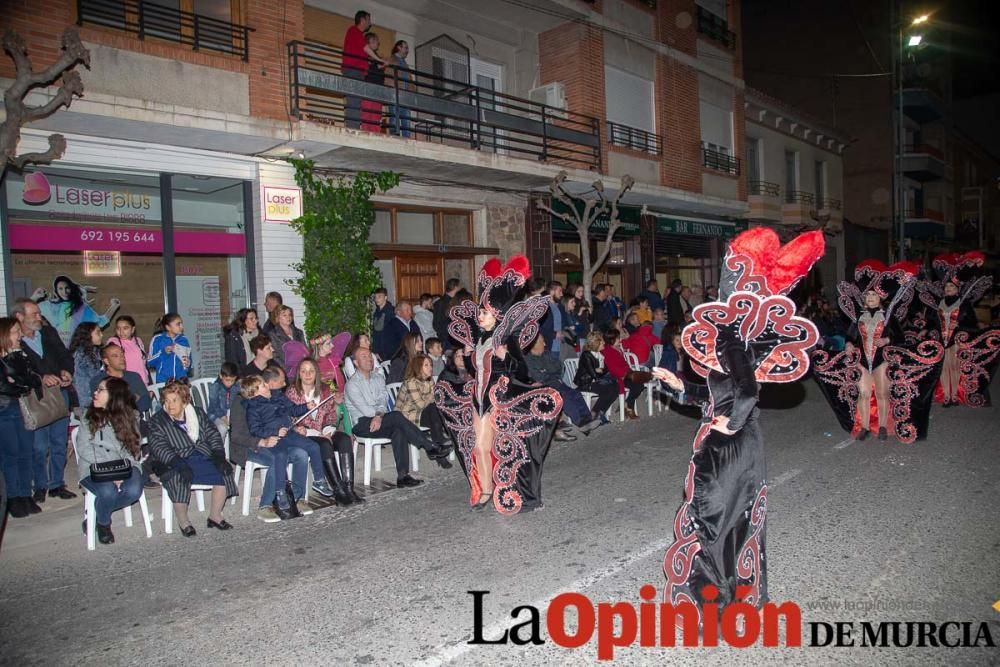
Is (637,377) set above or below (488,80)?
below

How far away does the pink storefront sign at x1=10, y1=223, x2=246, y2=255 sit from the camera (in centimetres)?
937

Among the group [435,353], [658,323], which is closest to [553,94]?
[658,323]

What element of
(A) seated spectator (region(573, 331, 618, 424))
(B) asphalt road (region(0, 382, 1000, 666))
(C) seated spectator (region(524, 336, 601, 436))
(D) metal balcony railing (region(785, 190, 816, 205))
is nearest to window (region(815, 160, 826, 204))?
(D) metal balcony railing (region(785, 190, 816, 205))

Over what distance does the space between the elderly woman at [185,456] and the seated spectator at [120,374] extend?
567mm

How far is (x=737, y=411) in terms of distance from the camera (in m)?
4.00

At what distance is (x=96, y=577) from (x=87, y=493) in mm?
927

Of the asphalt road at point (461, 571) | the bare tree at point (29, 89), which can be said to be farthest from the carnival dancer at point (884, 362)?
the bare tree at point (29, 89)

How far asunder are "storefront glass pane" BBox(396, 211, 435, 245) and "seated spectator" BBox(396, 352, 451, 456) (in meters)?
5.92

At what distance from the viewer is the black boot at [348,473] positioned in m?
6.78

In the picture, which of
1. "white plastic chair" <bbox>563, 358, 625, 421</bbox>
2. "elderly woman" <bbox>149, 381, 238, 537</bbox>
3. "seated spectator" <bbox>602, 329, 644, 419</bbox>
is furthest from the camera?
"seated spectator" <bbox>602, 329, 644, 419</bbox>

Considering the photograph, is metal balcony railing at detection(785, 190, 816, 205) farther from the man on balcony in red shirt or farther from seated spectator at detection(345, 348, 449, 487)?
seated spectator at detection(345, 348, 449, 487)

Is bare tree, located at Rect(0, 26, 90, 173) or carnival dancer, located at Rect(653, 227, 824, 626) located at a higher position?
bare tree, located at Rect(0, 26, 90, 173)

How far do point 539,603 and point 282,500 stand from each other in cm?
297

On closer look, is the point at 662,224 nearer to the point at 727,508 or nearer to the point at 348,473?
the point at 348,473
